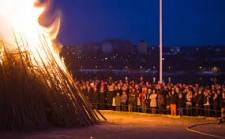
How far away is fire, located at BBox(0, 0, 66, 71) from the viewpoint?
16.2 metres

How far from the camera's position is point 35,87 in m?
15.5

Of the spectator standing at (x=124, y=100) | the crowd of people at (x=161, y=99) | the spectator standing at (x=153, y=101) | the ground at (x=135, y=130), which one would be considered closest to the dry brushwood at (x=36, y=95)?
the ground at (x=135, y=130)

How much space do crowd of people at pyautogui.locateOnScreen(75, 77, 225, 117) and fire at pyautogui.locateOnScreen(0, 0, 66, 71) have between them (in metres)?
2.25

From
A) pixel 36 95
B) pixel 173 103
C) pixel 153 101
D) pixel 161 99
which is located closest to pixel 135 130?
pixel 36 95

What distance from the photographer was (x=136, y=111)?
21.9m

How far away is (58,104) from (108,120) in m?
3.27

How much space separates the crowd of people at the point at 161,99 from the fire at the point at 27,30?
2.25m

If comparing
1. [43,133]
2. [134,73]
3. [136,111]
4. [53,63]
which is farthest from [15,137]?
[134,73]

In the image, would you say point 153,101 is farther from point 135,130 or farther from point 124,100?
point 135,130

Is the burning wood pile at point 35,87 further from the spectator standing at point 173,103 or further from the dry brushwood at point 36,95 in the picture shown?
the spectator standing at point 173,103

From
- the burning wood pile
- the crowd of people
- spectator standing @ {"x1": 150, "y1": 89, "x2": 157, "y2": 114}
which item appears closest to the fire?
the burning wood pile

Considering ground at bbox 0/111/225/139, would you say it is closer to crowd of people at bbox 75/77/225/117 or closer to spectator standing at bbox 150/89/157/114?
crowd of people at bbox 75/77/225/117

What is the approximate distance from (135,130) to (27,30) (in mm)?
5559

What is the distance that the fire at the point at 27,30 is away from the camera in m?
16.2
